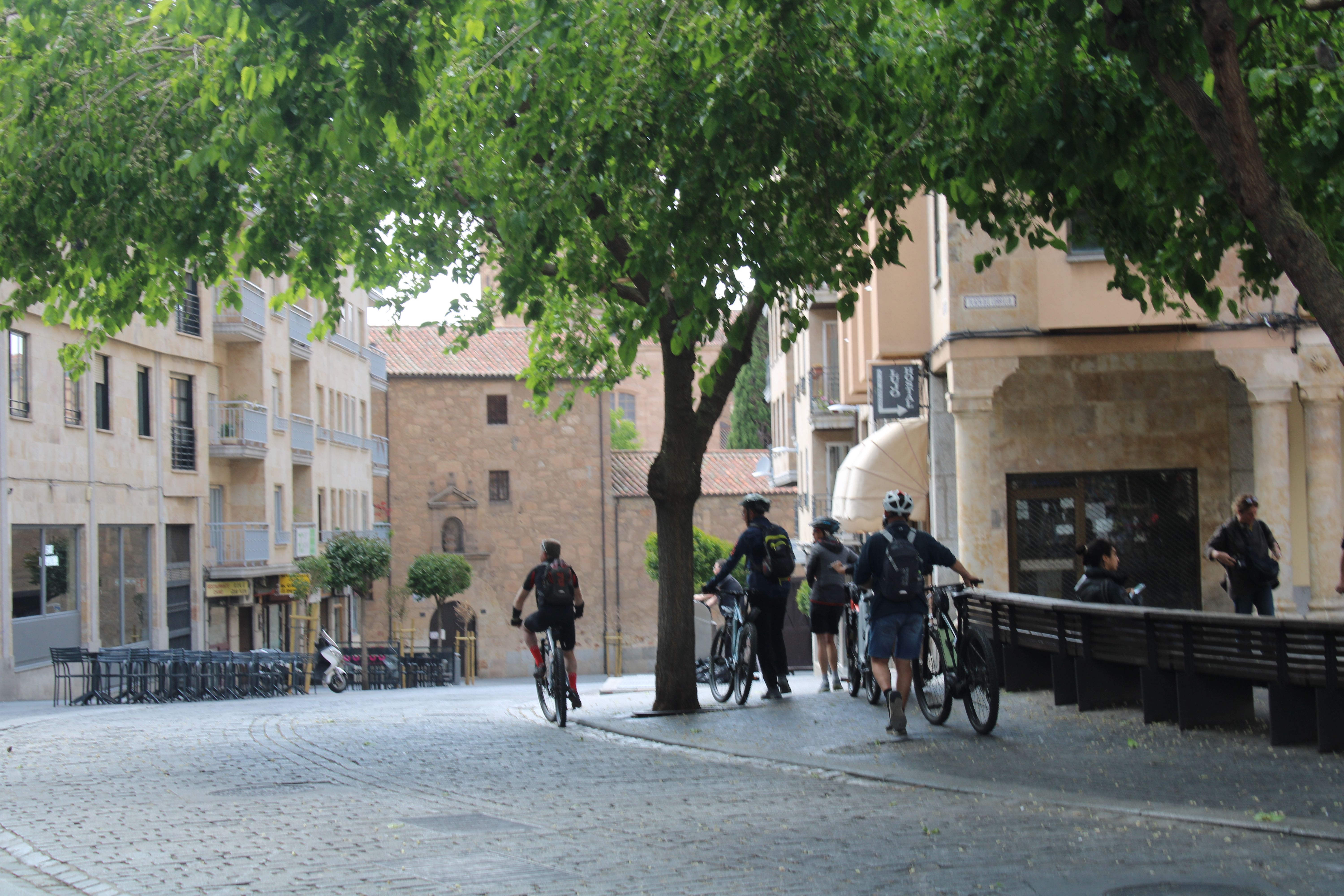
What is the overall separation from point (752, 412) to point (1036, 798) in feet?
224

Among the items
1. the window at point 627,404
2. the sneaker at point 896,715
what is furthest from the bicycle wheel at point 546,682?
the window at point 627,404

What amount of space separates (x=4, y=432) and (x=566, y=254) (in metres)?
19.5

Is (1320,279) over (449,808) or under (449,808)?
over

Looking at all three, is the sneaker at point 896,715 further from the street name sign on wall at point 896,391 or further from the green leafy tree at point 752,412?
the green leafy tree at point 752,412

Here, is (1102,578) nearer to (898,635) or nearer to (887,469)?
(898,635)

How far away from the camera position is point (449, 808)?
29.1 ft

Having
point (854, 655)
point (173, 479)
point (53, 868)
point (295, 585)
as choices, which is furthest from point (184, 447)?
point (53, 868)

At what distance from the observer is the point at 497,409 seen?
64.2 metres

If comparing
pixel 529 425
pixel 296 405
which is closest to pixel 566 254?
pixel 296 405

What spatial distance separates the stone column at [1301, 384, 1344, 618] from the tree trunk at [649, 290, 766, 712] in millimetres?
8736

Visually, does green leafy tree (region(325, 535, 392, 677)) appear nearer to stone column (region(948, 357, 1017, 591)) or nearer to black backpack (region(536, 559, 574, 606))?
stone column (region(948, 357, 1017, 591))

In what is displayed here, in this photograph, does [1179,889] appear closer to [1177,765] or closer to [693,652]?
[1177,765]

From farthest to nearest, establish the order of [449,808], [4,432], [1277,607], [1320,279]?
1. [4,432]
2. [1277,607]
3. [449,808]
4. [1320,279]

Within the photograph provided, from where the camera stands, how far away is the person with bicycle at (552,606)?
558 inches
